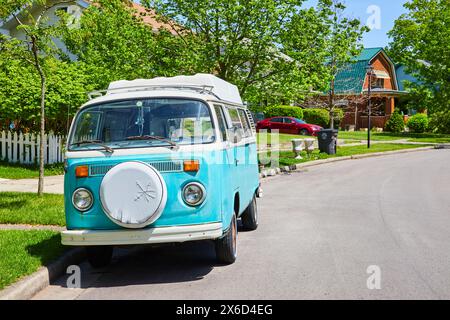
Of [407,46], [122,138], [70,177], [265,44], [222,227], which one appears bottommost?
[222,227]

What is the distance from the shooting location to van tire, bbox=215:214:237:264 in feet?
23.3

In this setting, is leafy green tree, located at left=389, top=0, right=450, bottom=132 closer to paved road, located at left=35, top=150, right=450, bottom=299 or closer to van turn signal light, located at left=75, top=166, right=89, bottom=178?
paved road, located at left=35, top=150, right=450, bottom=299

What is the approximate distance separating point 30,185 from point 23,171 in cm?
259

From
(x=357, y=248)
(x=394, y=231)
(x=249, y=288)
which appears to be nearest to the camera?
(x=249, y=288)

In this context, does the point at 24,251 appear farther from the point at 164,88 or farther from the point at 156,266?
the point at 164,88

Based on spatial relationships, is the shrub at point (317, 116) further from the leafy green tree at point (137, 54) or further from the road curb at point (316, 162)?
the leafy green tree at point (137, 54)

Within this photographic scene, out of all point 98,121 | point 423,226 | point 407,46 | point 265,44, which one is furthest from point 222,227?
point 407,46

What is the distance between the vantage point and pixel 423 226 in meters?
9.98

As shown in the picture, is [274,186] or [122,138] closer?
[122,138]

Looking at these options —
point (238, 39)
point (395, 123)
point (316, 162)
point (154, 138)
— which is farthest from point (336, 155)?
point (395, 123)

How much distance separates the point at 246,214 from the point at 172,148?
11.5 ft

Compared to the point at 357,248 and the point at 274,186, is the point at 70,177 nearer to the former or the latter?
the point at 357,248

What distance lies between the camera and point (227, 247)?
717 cm

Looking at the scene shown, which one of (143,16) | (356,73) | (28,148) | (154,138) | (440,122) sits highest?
(356,73)
